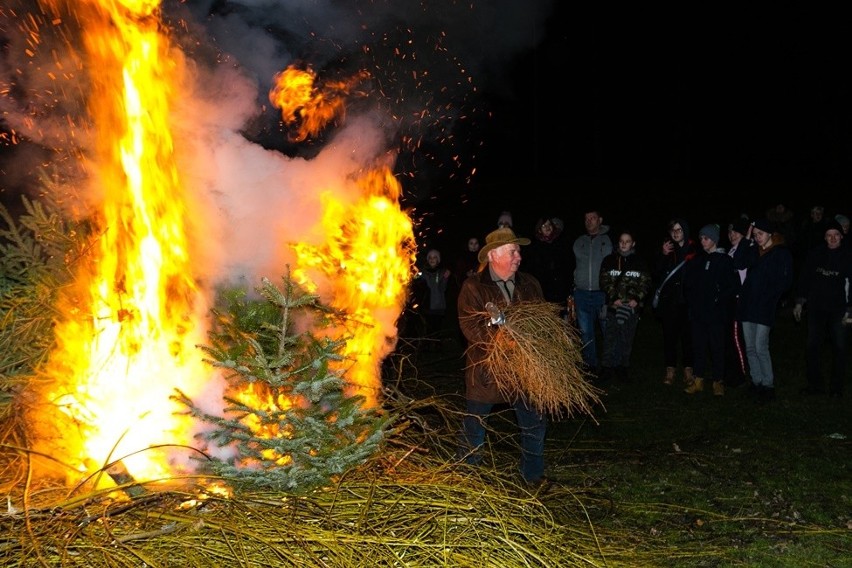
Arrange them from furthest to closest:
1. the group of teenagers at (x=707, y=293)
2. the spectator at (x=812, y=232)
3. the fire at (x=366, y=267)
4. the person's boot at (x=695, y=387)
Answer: the spectator at (x=812, y=232) → the person's boot at (x=695, y=387) → the group of teenagers at (x=707, y=293) → the fire at (x=366, y=267)

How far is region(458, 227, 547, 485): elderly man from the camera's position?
5.71 metres

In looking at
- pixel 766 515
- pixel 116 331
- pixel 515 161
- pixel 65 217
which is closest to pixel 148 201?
pixel 116 331

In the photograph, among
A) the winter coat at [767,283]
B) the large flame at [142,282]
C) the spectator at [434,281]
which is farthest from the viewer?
the spectator at [434,281]

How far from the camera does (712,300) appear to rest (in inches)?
363

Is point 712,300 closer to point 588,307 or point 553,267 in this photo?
point 588,307

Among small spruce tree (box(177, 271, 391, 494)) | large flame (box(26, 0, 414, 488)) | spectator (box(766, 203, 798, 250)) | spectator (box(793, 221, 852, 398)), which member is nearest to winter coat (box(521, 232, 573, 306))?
spectator (box(793, 221, 852, 398))

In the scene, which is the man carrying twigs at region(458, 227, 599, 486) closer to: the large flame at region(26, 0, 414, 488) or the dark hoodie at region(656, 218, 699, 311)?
the large flame at region(26, 0, 414, 488)

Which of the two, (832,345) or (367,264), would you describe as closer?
(367,264)

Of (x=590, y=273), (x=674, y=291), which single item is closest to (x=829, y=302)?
(x=674, y=291)

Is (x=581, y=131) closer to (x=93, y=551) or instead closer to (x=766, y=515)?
(x=766, y=515)

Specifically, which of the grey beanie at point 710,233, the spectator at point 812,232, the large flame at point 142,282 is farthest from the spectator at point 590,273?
the large flame at point 142,282

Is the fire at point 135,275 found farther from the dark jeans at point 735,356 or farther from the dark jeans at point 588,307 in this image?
the dark jeans at point 735,356

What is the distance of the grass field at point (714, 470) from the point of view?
5.05 meters

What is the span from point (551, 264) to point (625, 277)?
100 cm
